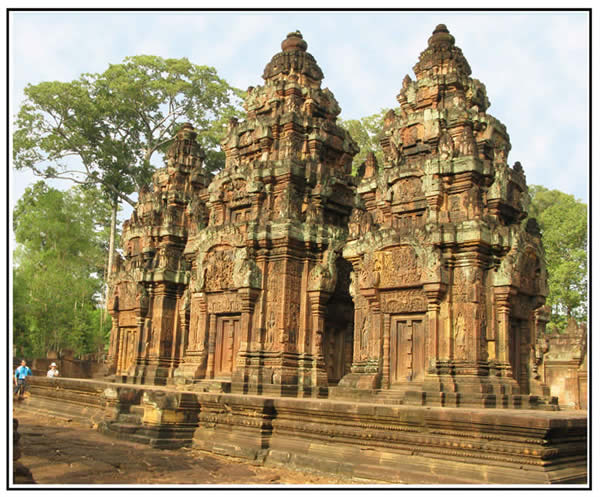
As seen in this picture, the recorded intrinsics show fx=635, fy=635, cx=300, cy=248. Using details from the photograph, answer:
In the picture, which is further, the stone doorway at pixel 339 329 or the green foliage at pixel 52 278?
the green foliage at pixel 52 278

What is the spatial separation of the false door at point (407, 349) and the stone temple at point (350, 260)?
0.03 meters

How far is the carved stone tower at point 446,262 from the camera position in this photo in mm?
10977

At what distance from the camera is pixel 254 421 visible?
31.6 feet

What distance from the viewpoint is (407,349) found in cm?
1162

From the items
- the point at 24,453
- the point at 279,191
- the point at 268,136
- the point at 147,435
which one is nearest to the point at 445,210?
the point at 279,191

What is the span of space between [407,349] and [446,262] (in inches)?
68.8

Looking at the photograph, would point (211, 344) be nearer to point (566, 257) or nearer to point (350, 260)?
point (350, 260)

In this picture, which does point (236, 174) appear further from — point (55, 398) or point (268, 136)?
A: point (55, 398)

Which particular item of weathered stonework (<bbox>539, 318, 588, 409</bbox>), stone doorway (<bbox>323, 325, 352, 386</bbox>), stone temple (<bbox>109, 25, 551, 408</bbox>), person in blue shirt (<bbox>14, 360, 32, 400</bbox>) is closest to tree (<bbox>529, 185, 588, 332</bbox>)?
weathered stonework (<bbox>539, 318, 588, 409</bbox>)

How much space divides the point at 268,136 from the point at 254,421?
7933 millimetres

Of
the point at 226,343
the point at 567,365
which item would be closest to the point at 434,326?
the point at 226,343

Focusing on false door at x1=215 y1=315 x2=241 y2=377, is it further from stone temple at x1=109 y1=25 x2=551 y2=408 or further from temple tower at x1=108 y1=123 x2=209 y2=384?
temple tower at x1=108 y1=123 x2=209 y2=384

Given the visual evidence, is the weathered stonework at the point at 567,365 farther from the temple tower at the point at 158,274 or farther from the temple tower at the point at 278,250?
the temple tower at the point at 158,274

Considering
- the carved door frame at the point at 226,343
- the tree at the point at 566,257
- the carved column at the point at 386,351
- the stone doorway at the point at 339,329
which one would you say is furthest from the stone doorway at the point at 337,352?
the tree at the point at 566,257
